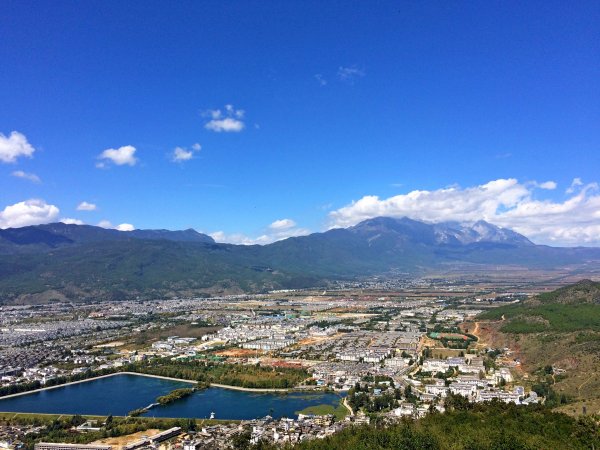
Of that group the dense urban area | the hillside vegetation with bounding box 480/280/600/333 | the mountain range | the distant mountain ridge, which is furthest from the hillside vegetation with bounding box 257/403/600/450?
the distant mountain ridge

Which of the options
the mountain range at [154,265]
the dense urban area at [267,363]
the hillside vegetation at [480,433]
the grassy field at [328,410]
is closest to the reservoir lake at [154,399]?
the grassy field at [328,410]

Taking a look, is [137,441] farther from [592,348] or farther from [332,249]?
[332,249]

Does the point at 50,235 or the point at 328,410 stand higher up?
the point at 50,235

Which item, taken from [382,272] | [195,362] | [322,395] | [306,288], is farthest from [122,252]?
[322,395]

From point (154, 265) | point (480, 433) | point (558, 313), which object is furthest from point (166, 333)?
point (154, 265)

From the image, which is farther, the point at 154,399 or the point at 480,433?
the point at 154,399

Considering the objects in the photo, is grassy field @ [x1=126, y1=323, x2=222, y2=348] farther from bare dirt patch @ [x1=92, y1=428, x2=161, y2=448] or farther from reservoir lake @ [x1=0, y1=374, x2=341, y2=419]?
bare dirt patch @ [x1=92, y1=428, x2=161, y2=448]

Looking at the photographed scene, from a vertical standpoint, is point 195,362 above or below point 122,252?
below

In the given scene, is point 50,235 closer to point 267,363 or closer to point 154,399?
point 267,363
